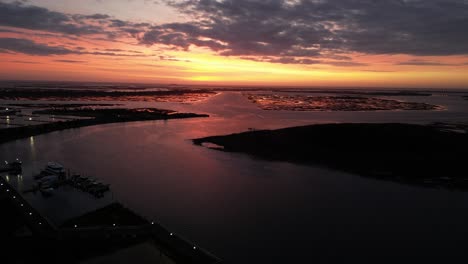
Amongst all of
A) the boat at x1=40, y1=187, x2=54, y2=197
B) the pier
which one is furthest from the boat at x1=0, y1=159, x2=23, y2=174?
the pier

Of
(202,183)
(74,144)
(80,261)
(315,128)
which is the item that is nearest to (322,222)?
(202,183)

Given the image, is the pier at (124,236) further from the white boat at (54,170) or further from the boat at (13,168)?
the boat at (13,168)

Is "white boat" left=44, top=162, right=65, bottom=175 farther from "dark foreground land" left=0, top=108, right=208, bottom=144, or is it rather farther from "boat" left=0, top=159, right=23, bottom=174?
"dark foreground land" left=0, top=108, right=208, bottom=144

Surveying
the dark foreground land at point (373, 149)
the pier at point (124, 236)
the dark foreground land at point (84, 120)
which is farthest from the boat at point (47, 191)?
the dark foreground land at point (84, 120)

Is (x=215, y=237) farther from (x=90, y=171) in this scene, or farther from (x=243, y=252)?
(x=90, y=171)

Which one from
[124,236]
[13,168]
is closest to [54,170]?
[13,168]
